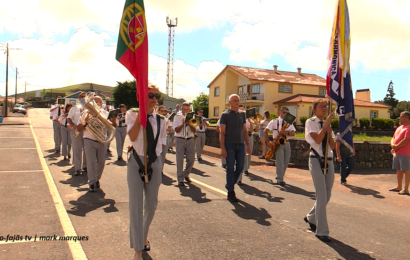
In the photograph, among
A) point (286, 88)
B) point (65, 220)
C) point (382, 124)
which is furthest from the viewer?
point (286, 88)

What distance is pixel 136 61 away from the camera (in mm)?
4172

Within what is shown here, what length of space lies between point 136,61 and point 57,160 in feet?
31.1

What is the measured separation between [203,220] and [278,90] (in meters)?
A: 42.3

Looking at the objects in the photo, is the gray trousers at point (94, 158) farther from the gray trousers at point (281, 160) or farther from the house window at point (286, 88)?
the house window at point (286, 88)

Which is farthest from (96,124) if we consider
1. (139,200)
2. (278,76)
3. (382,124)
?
(278,76)

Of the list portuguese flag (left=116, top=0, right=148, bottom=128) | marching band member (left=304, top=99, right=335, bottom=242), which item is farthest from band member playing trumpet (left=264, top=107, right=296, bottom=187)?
portuguese flag (left=116, top=0, right=148, bottom=128)

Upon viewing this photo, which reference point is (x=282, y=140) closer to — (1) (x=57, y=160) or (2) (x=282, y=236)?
(2) (x=282, y=236)

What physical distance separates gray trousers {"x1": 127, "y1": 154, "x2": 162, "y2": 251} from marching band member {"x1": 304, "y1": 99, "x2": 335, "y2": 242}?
7.67ft

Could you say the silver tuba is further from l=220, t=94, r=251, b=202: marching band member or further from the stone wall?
the stone wall

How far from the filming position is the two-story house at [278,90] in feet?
147

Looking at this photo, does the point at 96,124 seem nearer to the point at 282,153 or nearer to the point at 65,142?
the point at 282,153

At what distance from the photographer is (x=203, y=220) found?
5742mm

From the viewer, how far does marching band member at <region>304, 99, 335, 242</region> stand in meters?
5.09

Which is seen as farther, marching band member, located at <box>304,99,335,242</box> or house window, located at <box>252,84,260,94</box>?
house window, located at <box>252,84,260,94</box>
